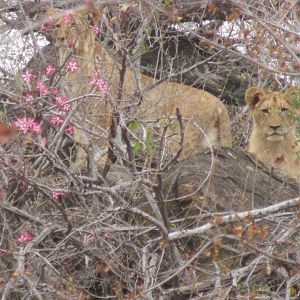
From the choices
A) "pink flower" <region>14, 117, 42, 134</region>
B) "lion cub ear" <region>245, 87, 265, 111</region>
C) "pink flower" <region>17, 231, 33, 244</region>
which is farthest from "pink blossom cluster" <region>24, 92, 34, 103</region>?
"lion cub ear" <region>245, 87, 265, 111</region>

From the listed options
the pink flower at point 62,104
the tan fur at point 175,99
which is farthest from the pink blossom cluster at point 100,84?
the tan fur at point 175,99

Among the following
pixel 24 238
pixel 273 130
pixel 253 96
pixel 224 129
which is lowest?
pixel 224 129

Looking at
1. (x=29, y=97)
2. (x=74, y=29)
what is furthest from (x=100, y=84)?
(x=74, y=29)

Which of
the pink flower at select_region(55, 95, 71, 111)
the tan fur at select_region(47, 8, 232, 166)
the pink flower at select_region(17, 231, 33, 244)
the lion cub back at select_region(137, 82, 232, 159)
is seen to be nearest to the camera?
the pink flower at select_region(17, 231, 33, 244)

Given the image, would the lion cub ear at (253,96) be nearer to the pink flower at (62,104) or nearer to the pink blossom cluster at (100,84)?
the pink blossom cluster at (100,84)

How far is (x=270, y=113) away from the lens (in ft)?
30.8

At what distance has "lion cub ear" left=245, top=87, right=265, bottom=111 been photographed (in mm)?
9461

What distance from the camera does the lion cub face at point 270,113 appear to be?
9.25m

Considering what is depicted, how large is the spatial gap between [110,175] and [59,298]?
219 centimetres

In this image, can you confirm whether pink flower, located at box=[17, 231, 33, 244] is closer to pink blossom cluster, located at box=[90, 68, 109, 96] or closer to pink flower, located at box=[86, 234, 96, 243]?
pink flower, located at box=[86, 234, 96, 243]

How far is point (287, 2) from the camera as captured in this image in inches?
293

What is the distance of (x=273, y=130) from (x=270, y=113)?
0.20m

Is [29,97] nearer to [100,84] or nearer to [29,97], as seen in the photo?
[29,97]

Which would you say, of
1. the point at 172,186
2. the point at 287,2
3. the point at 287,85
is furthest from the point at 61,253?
the point at 287,85
